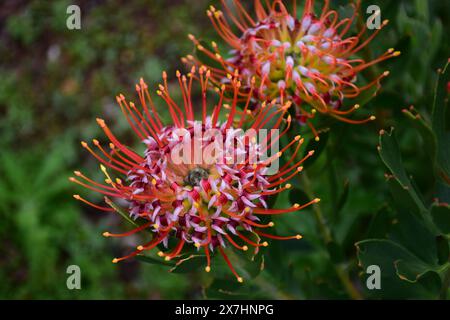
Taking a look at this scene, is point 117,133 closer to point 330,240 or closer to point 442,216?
point 330,240

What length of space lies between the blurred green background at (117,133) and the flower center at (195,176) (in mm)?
431

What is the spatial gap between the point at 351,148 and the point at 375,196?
319 mm

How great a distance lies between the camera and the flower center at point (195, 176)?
1.39 m

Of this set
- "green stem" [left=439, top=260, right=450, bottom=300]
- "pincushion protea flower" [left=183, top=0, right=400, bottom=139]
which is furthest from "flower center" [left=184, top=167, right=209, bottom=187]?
"green stem" [left=439, top=260, right=450, bottom=300]

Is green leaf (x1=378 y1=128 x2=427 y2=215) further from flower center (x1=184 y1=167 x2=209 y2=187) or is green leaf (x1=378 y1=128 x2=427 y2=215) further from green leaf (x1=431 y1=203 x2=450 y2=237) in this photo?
flower center (x1=184 y1=167 x2=209 y2=187)

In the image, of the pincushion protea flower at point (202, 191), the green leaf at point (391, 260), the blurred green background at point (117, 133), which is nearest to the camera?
the pincushion protea flower at point (202, 191)

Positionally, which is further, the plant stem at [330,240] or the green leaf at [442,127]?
the plant stem at [330,240]

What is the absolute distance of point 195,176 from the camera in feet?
4.60

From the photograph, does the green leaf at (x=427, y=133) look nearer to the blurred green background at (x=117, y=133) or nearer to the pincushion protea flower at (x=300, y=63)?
the pincushion protea flower at (x=300, y=63)

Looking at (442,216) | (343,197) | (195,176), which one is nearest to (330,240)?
(343,197)

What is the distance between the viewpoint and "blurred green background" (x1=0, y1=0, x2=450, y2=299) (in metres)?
1.95

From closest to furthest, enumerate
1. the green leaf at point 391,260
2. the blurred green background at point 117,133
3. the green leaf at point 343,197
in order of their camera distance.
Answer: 1. the green leaf at point 391,260
2. the green leaf at point 343,197
3. the blurred green background at point 117,133

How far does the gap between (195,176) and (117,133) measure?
2.26 m

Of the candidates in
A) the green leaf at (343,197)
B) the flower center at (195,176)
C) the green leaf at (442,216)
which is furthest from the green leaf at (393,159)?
the flower center at (195,176)
